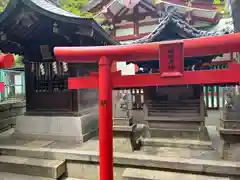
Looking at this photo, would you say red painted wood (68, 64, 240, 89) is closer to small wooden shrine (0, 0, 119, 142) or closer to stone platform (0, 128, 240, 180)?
stone platform (0, 128, 240, 180)

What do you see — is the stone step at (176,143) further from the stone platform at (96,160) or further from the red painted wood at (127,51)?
the red painted wood at (127,51)

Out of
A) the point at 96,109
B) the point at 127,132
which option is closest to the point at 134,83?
the point at 127,132

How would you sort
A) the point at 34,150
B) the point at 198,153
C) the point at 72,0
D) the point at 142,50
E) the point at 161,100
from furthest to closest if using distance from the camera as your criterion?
the point at 72,0, the point at 161,100, the point at 34,150, the point at 198,153, the point at 142,50

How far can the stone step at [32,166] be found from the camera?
4.20 meters

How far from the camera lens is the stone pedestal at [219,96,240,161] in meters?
3.78

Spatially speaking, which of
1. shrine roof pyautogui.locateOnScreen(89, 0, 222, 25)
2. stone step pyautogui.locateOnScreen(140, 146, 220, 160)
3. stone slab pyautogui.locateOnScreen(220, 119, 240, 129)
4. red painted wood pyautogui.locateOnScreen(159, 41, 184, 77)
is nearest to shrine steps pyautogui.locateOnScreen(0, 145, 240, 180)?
stone step pyautogui.locateOnScreen(140, 146, 220, 160)

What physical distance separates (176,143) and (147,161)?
1270mm

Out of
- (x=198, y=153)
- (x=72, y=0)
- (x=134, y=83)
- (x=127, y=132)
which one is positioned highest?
(x=72, y=0)

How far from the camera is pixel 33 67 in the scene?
20.2 ft

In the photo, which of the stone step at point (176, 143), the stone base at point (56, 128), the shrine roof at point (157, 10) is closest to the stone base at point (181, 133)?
the stone step at point (176, 143)

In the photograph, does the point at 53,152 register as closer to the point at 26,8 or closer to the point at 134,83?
the point at 134,83

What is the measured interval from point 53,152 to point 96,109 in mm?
Answer: 2539

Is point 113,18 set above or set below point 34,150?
above

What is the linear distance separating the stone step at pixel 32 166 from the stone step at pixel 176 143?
215 cm
